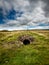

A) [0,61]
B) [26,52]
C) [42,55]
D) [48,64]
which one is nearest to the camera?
[48,64]

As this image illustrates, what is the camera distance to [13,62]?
3547cm

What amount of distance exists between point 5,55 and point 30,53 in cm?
856

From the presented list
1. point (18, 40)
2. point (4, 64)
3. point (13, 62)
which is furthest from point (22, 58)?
point (18, 40)

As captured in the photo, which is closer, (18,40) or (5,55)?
(5,55)

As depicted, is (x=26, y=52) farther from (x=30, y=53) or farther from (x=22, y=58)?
(x=22, y=58)

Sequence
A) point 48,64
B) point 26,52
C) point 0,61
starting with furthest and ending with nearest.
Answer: point 26,52, point 0,61, point 48,64

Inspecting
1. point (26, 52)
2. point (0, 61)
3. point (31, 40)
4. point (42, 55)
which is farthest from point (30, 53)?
point (31, 40)

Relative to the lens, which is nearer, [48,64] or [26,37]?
[48,64]

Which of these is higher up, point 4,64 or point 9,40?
point 9,40

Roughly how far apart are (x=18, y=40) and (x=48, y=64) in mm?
29305

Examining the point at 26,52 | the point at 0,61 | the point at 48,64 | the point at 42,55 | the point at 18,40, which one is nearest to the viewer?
the point at 48,64

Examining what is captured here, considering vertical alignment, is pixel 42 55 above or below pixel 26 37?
below

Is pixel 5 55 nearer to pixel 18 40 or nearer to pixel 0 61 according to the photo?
pixel 0 61

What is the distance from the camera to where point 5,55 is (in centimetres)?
4097
